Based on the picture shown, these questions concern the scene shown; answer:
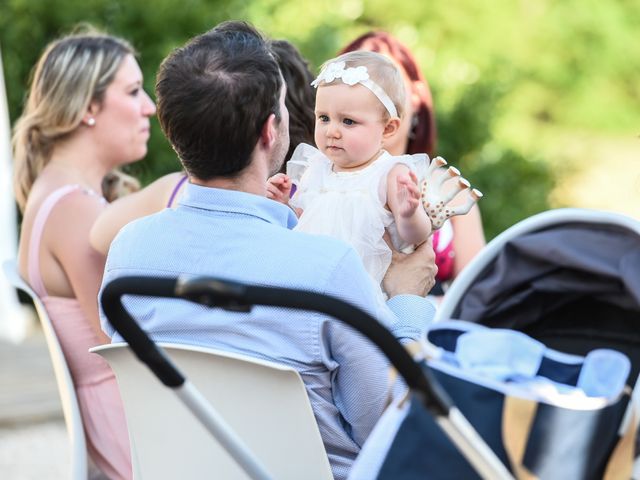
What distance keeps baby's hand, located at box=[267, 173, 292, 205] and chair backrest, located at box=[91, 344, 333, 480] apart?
24.4 inches


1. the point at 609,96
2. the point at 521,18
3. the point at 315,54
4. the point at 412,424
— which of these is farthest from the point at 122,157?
the point at 609,96

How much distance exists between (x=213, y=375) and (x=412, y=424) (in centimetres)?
47

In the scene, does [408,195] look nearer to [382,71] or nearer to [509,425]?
[382,71]

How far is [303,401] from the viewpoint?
2.00 m

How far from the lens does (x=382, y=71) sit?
256cm

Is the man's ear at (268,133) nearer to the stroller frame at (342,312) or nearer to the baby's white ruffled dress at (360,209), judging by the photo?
the baby's white ruffled dress at (360,209)

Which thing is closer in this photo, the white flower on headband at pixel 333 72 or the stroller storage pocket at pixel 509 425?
the stroller storage pocket at pixel 509 425

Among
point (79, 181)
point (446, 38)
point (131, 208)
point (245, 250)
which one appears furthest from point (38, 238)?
point (446, 38)

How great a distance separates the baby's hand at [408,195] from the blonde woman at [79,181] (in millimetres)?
1121

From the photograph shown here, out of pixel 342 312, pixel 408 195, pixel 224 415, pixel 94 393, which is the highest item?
pixel 342 312

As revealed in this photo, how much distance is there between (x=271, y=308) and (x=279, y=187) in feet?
1.86

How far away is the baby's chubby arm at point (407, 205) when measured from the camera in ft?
7.81

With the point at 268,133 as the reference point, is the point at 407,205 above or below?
below

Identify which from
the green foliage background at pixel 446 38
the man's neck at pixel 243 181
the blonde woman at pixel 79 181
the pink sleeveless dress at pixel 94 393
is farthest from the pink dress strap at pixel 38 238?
the green foliage background at pixel 446 38
